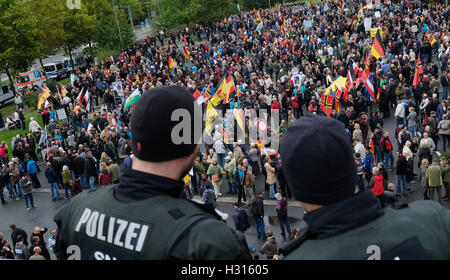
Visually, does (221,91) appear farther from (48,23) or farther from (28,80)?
(48,23)

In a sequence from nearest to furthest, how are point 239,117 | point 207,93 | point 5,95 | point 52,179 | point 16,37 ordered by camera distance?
1. point 52,179
2. point 239,117
3. point 207,93
4. point 16,37
5. point 5,95

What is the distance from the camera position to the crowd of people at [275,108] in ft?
44.6

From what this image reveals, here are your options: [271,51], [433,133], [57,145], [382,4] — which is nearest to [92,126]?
[57,145]

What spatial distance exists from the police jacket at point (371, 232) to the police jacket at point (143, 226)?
0.96 ft

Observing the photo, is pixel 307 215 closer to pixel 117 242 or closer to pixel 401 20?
pixel 117 242

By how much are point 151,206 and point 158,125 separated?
37cm

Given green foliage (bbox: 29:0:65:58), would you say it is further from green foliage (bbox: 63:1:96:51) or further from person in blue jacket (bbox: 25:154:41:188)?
person in blue jacket (bbox: 25:154:41:188)

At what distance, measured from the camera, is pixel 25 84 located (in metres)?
33.9

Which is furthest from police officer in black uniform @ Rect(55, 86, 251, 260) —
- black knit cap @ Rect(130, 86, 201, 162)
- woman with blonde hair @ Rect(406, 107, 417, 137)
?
woman with blonde hair @ Rect(406, 107, 417, 137)

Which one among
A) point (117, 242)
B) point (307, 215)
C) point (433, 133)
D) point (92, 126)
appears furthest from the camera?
point (92, 126)

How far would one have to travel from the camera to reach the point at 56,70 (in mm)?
41344

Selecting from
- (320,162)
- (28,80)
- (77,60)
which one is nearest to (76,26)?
(77,60)

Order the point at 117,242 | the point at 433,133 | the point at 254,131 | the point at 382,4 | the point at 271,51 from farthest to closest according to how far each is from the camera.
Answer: the point at 382,4 → the point at 271,51 → the point at 254,131 → the point at 433,133 → the point at 117,242

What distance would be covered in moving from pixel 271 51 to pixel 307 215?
31952 millimetres
